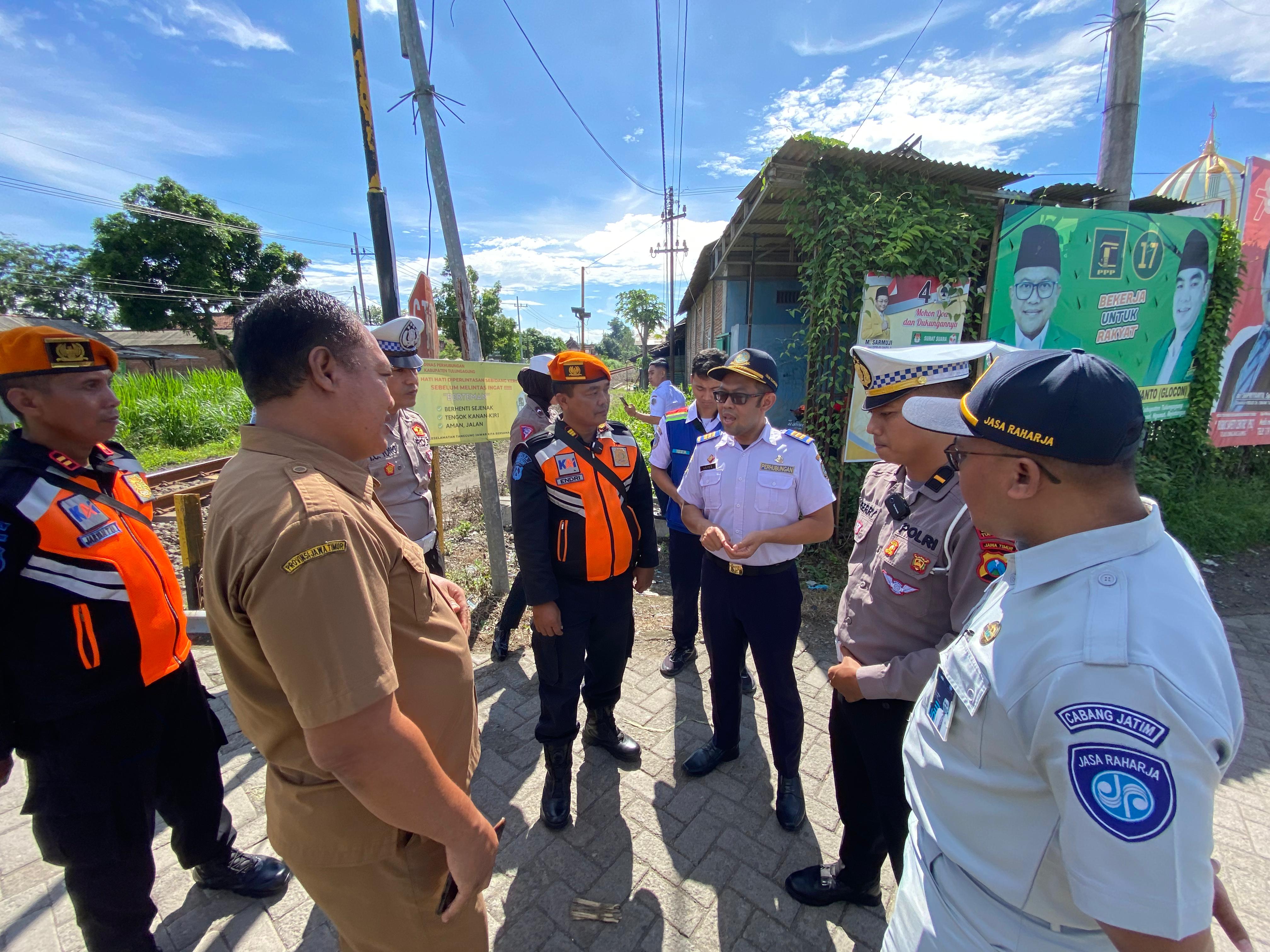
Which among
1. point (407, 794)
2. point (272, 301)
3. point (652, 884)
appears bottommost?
point (652, 884)

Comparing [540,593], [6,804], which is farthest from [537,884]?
[6,804]

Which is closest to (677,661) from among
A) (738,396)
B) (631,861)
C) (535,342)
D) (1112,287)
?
(631,861)

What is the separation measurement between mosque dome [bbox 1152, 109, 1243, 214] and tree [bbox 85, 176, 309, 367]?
30748 millimetres

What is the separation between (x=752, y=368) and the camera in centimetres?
250

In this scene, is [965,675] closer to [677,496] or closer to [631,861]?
[631,861]

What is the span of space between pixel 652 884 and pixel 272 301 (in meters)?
2.40

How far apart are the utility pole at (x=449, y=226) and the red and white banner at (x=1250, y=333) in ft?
27.6

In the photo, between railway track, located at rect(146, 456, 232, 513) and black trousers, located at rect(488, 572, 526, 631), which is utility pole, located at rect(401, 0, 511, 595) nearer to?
black trousers, located at rect(488, 572, 526, 631)

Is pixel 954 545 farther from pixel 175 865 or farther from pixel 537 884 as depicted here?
pixel 175 865

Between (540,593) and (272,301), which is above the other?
(272,301)

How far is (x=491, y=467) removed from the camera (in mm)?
4523

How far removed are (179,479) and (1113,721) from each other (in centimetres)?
1094

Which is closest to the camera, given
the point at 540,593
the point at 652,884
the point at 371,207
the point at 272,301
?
the point at 272,301

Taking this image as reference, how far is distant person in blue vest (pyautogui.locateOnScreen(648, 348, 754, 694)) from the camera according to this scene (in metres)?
3.58
